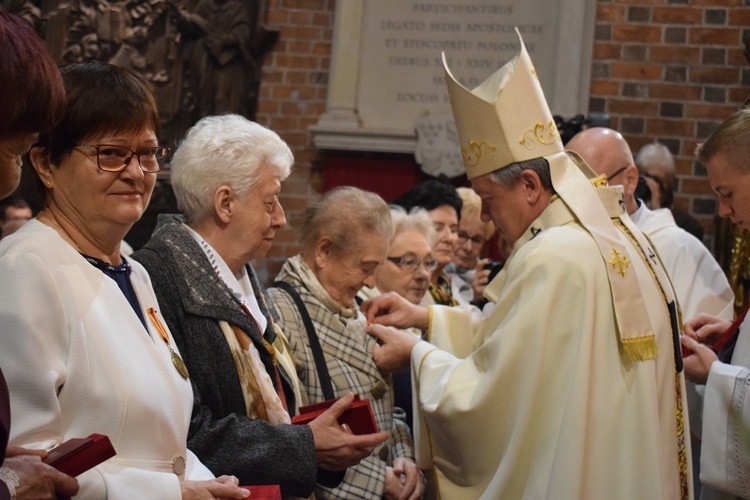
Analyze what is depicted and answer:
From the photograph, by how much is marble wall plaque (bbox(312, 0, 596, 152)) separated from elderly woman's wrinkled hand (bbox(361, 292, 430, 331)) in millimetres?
3074

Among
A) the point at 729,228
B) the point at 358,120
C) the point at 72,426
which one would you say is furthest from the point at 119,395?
the point at 358,120

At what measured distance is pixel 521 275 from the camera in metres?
2.89

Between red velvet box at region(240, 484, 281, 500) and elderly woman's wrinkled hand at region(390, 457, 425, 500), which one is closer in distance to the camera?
red velvet box at region(240, 484, 281, 500)

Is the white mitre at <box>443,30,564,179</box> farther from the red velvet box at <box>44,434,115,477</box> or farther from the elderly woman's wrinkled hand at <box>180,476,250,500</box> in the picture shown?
the red velvet box at <box>44,434,115,477</box>

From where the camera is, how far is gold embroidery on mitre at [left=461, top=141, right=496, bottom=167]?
3.10m

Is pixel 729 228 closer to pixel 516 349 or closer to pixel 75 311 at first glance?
pixel 516 349

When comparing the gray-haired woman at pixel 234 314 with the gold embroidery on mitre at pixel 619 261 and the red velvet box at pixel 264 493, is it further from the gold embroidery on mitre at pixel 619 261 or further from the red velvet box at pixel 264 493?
the gold embroidery on mitre at pixel 619 261

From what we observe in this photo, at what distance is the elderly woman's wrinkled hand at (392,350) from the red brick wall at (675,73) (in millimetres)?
3473

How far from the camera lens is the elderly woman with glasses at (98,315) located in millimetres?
1767

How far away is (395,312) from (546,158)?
2.66 ft

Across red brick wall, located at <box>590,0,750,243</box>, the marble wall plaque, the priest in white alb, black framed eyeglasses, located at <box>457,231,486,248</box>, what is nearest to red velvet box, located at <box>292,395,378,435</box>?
the priest in white alb

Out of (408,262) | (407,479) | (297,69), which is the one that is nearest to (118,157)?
(407,479)

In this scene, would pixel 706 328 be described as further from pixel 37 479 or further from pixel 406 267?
pixel 37 479

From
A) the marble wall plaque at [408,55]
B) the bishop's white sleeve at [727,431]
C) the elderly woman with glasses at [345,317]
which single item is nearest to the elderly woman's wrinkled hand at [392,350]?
the elderly woman with glasses at [345,317]
